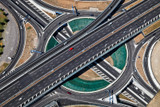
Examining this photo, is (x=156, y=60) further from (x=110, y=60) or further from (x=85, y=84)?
(x=85, y=84)

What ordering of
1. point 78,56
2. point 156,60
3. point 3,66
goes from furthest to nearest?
1. point 3,66
2. point 156,60
3. point 78,56

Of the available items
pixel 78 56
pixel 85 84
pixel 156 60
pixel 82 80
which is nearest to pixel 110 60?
pixel 82 80

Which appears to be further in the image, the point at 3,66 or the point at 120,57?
the point at 120,57

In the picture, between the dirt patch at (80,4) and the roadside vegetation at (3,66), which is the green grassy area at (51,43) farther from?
the roadside vegetation at (3,66)

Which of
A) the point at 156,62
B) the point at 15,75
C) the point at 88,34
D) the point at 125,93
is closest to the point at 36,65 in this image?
the point at 15,75

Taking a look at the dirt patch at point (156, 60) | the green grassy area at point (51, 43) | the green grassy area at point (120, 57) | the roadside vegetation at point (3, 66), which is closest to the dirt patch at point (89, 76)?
the green grassy area at point (120, 57)

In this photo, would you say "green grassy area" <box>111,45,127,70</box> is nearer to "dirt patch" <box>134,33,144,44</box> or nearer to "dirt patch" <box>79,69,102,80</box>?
"dirt patch" <box>134,33,144,44</box>

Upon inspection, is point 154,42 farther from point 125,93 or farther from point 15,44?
point 15,44
